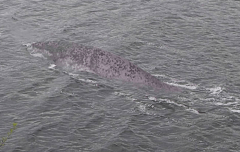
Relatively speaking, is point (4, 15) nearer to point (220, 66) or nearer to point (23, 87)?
point (23, 87)

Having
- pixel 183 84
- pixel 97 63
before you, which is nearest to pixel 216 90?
pixel 183 84

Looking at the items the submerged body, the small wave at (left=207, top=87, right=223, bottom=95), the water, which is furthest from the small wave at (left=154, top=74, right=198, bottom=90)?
the small wave at (left=207, top=87, right=223, bottom=95)

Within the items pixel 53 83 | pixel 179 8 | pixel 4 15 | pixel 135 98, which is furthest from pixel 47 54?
pixel 179 8

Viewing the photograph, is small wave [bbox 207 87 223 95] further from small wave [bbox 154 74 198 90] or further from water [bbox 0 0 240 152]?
small wave [bbox 154 74 198 90]

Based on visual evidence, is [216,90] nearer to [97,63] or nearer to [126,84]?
[126,84]

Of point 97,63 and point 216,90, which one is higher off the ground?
point 97,63

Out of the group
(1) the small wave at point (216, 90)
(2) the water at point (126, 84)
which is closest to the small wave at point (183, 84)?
(2) the water at point (126, 84)
